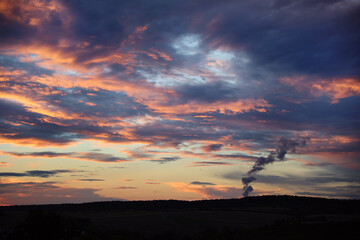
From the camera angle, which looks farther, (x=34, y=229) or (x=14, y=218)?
(x=14, y=218)

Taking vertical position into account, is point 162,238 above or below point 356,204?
below

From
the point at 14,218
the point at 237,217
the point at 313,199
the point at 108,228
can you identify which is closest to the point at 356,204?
the point at 313,199

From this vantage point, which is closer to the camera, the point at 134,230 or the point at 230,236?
the point at 230,236

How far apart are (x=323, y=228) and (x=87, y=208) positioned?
142498 mm

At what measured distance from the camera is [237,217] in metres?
132

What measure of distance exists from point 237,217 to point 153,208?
69.9m

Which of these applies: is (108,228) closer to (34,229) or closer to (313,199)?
(34,229)

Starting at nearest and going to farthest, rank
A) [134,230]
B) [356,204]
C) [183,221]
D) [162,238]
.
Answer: [162,238] → [134,230] → [183,221] → [356,204]

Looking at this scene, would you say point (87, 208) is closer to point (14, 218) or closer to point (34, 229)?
point (14, 218)

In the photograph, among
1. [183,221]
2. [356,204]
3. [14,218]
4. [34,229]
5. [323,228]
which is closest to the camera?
[34,229]

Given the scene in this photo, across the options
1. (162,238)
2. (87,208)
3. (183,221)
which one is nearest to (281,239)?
(162,238)

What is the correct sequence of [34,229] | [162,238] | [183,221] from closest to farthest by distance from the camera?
[34,229]
[162,238]
[183,221]

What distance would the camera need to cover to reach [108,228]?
108 meters

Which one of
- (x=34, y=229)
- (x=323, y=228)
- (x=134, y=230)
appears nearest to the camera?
(x=34, y=229)
